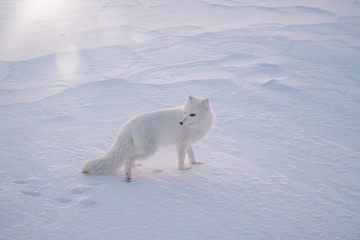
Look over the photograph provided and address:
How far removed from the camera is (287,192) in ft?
10.0

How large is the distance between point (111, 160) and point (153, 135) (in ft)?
1.57

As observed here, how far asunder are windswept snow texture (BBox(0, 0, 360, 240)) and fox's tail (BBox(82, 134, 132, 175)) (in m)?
0.08

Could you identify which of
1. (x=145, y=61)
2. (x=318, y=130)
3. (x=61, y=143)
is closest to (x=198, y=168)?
(x=61, y=143)

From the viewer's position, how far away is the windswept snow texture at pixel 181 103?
259 centimetres

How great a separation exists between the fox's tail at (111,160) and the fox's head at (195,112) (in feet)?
2.04

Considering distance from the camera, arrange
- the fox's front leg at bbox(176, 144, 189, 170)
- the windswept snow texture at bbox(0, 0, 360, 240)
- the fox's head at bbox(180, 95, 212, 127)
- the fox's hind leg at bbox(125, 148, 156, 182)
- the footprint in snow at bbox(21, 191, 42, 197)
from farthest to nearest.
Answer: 1. the fox's front leg at bbox(176, 144, 189, 170)
2. the fox's head at bbox(180, 95, 212, 127)
3. the fox's hind leg at bbox(125, 148, 156, 182)
4. the footprint in snow at bbox(21, 191, 42, 197)
5. the windswept snow texture at bbox(0, 0, 360, 240)

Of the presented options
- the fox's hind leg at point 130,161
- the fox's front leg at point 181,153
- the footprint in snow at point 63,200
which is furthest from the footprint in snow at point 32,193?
the fox's front leg at point 181,153

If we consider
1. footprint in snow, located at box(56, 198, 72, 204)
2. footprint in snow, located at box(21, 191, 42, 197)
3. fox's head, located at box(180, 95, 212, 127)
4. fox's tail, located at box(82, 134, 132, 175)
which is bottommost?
footprint in snow, located at box(56, 198, 72, 204)

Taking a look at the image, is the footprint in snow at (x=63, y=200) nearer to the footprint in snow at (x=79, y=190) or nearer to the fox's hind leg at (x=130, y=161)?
the footprint in snow at (x=79, y=190)

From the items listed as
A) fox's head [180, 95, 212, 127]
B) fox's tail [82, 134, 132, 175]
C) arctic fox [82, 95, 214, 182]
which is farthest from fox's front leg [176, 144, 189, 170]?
fox's tail [82, 134, 132, 175]

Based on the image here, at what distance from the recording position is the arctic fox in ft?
10.3

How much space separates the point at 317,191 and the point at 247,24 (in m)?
6.23

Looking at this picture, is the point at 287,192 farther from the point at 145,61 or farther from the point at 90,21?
the point at 90,21

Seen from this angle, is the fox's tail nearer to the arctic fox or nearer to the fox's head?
the arctic fox
